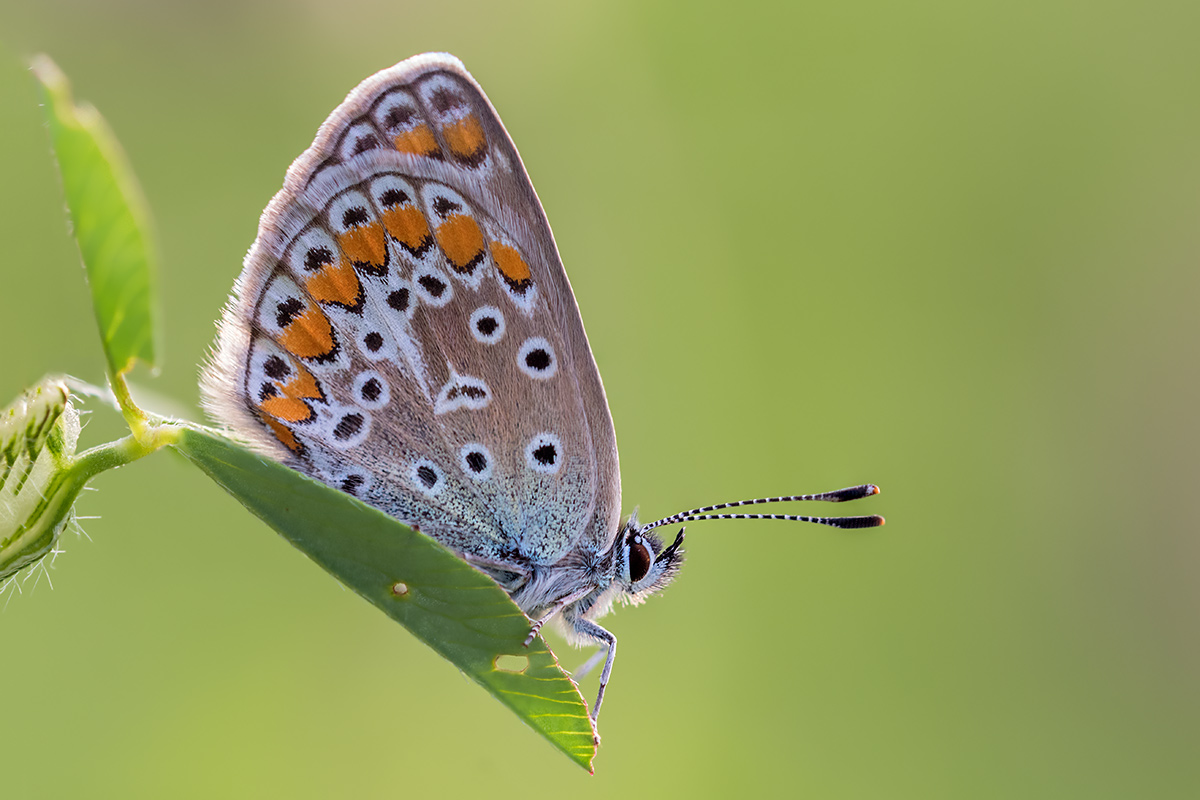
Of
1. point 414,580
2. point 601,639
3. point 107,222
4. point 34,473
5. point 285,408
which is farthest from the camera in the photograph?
point 601,639

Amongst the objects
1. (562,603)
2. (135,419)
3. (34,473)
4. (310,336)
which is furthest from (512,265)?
(34,473)

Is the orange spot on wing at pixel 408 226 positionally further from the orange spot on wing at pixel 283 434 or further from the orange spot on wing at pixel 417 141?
the orange spot on wing at pixel 283 434

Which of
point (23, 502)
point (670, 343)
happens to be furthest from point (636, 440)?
point (23, 502)

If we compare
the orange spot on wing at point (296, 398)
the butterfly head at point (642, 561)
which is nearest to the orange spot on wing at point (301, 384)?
the orange spot on wing at point (296, 398)

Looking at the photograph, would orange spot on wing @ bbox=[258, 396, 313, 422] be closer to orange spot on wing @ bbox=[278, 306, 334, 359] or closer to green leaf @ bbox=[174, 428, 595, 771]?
orange spot on wing @ bbox=[278, 306, 334, 359]

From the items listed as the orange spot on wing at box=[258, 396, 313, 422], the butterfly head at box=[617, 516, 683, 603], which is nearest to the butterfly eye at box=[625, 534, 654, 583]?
the butterfly head at box=[617, 516, 683, 603]

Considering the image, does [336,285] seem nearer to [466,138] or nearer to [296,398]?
[296,398]
